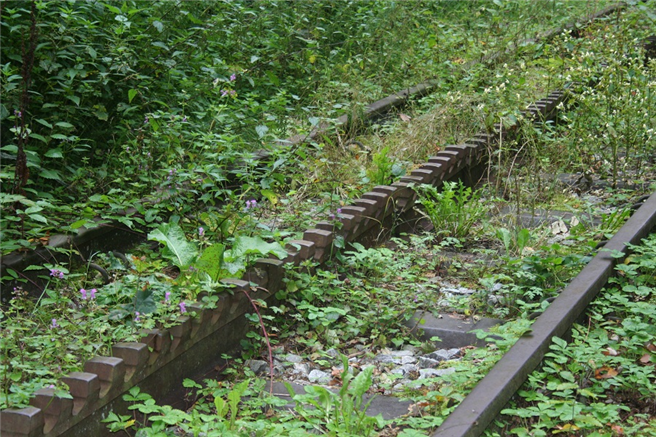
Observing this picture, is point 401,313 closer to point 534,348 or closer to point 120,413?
point 534,348

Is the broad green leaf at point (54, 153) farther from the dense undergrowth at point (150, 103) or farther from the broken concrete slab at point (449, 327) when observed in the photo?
the broken concrete slab at point (449, 327)

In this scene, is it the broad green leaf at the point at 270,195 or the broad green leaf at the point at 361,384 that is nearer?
the broad green leaf at the point at 361,384

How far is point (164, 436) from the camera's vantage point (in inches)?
144

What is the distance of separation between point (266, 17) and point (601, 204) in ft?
14.4

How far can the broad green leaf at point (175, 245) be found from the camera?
495 cm

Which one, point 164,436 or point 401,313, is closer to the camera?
point 164,436

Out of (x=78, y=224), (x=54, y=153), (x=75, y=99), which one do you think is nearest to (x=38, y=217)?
(x=78, y=224)

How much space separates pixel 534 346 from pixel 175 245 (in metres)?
2.29

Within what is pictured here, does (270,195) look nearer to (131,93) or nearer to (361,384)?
(131,93)

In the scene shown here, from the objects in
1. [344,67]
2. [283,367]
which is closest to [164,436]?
[283,367]

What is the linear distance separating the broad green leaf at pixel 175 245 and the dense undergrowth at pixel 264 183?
0.01 meters

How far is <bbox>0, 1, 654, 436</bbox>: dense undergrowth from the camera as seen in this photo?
418cm

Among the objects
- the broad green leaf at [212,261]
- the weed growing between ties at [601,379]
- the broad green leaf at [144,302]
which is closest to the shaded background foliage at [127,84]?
the broad green leaf at [212,261]

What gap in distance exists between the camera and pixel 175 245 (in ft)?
16.5
